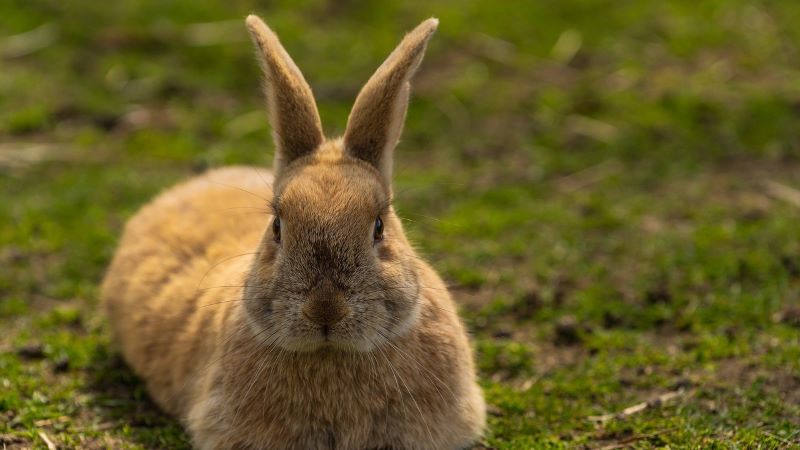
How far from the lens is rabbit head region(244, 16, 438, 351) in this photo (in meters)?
4.23

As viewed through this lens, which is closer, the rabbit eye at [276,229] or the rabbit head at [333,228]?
the rabbit head at [333,228]

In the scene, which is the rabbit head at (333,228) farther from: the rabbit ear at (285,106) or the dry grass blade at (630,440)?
the dry grass blade at (630,440)

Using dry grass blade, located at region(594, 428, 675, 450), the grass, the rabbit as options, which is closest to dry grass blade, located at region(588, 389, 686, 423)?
the grass

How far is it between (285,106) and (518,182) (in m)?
3.94

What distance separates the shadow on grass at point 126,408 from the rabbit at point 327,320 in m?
0.10

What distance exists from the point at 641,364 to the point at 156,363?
2.71 meters

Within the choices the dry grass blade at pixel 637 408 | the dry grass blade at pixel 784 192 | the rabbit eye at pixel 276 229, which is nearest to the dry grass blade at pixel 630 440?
the dry grass blade at pixel 637 408

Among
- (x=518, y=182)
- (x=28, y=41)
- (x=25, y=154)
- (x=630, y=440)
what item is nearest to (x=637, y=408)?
(x=630, y=440)

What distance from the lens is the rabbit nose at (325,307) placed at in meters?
4.14

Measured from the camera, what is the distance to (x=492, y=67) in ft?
34.7

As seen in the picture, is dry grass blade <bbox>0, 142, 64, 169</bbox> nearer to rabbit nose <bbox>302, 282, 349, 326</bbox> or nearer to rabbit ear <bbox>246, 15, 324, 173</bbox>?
rabbit ear <bbox>246, 15, 324, 173</bbox>

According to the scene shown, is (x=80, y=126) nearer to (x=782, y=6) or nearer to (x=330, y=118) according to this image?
(x=330, y=118)

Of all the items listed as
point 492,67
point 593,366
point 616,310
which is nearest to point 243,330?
point 593,366

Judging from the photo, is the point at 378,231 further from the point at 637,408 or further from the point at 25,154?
the point at 25,154
